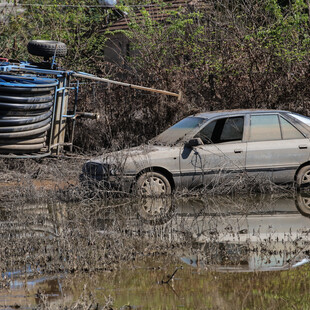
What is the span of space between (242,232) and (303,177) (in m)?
4.01

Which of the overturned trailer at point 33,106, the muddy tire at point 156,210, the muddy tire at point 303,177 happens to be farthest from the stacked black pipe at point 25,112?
the muddy tire at point 303,177

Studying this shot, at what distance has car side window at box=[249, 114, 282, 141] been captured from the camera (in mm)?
12133

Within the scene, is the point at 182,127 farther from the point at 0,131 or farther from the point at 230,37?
the point at 230,37

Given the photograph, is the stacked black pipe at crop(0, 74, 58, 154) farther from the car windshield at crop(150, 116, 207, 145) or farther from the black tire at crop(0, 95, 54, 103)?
the car windshield at crop(150, 116, 207, 145)

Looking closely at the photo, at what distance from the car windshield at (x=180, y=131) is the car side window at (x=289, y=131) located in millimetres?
1415

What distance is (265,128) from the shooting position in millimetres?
12227

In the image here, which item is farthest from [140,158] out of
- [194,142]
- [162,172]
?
[194,142]

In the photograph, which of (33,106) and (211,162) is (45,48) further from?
(211,162)

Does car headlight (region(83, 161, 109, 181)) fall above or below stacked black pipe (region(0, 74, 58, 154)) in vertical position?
below

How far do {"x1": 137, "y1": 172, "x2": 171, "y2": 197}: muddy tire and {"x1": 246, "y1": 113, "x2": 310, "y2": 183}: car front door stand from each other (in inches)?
61.2

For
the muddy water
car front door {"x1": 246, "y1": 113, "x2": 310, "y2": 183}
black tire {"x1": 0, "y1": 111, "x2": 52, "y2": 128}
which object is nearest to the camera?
the muddy water

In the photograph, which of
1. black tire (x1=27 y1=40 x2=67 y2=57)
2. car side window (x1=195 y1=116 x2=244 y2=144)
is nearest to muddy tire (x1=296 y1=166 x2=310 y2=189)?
car side window (x1=195 y1=116 x2=244 y2=144)

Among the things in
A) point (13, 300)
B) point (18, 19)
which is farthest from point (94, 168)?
point (18, 19)

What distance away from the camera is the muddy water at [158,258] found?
18.9 ft
